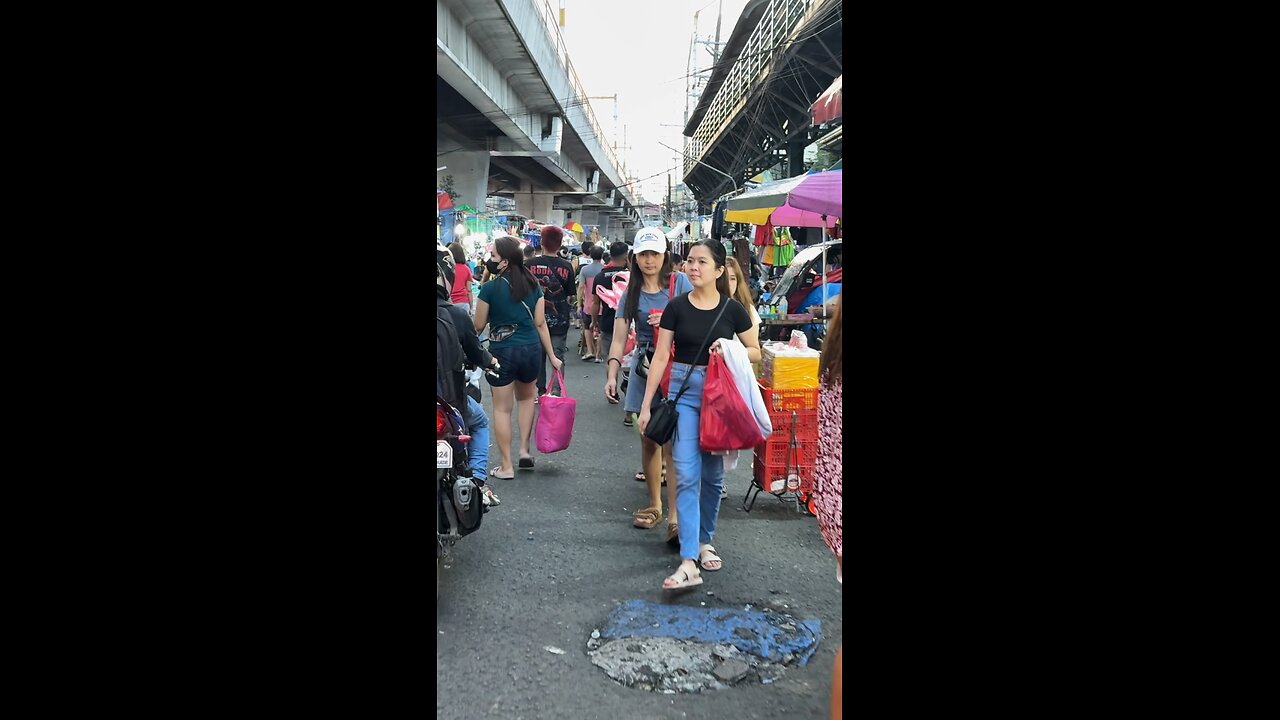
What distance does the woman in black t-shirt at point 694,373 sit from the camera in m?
3.64

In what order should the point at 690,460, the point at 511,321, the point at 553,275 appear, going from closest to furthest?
the point at 690,460 → the point at 511,321 → the point at 553,275

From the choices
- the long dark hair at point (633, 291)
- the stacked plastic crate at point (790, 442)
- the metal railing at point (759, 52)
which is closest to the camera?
the stacked plastic crate at point (790, 442)

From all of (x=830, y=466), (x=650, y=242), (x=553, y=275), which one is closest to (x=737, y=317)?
(x=650, y=242)

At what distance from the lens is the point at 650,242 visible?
483 cm

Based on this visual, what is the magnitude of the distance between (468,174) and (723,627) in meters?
22.1

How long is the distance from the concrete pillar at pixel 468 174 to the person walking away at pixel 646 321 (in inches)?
762

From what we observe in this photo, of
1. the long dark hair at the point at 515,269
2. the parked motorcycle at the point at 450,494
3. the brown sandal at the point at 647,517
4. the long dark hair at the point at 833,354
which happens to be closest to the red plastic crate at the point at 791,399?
the brown sandal at the point at 647,517

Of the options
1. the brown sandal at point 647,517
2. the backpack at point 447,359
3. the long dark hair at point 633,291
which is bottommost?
the brown sandal at point 647,517

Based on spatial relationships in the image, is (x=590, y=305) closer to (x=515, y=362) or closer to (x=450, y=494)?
(x=515, y=362)

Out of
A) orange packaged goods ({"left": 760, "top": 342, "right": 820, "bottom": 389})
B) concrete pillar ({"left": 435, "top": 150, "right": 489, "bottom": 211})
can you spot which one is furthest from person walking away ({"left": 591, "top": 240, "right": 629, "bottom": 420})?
concrete pillar ({"left": 435, "top": 150, "right": 489, "bottom": 211})

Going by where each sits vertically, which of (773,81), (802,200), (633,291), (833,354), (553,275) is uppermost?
(773,81)

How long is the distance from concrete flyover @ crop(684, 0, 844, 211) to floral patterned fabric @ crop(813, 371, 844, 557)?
352 inches

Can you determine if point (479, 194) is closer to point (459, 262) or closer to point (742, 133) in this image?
point (742, 133)

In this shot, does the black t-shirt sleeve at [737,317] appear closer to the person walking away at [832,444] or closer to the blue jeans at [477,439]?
the person walking away at [832,444]
